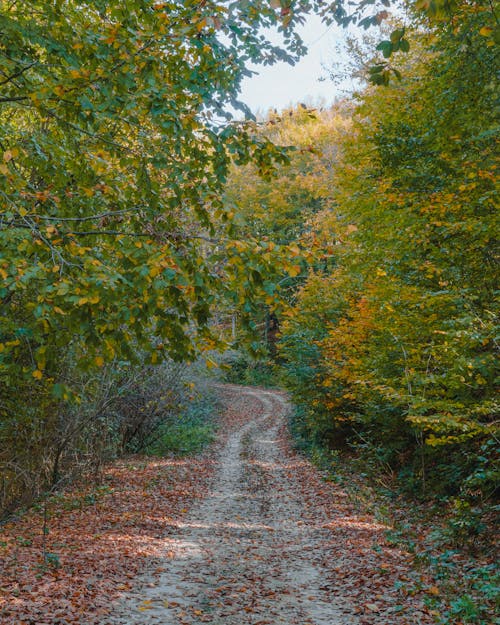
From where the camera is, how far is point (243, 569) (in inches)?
276

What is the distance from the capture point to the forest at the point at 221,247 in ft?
12.8

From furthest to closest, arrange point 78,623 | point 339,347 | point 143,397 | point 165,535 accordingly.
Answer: point 143,397 → point 339,347 → point 165,535 → point 78,623

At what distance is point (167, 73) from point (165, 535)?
6895 millimetres

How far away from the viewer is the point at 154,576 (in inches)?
264

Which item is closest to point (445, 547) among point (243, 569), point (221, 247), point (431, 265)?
point (243, 569)

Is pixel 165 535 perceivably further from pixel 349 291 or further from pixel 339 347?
pixel 349 291

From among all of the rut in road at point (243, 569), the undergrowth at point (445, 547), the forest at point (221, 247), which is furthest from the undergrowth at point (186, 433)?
the undergrowth at point (445, 547)

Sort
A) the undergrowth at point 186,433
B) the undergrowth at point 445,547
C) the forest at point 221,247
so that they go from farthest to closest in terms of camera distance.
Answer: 1. the undergrowth at point 186,433
2. the undergrowth at point 445,547
3. the forest at point 221,247

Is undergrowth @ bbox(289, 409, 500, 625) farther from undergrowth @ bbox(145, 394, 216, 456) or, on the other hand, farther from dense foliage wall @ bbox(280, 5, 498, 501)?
undergrowth @ bbox(145, 394, 216, 456)

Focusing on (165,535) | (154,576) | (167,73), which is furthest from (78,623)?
(167,73)

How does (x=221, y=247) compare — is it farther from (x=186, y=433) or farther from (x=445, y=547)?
(x=186, y=433)

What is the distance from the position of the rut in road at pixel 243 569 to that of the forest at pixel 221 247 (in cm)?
53

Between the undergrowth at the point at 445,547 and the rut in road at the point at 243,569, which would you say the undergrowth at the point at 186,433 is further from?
the undergrowth at the point at 445,547

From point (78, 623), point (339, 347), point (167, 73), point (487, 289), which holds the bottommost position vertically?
point (78, 623)
